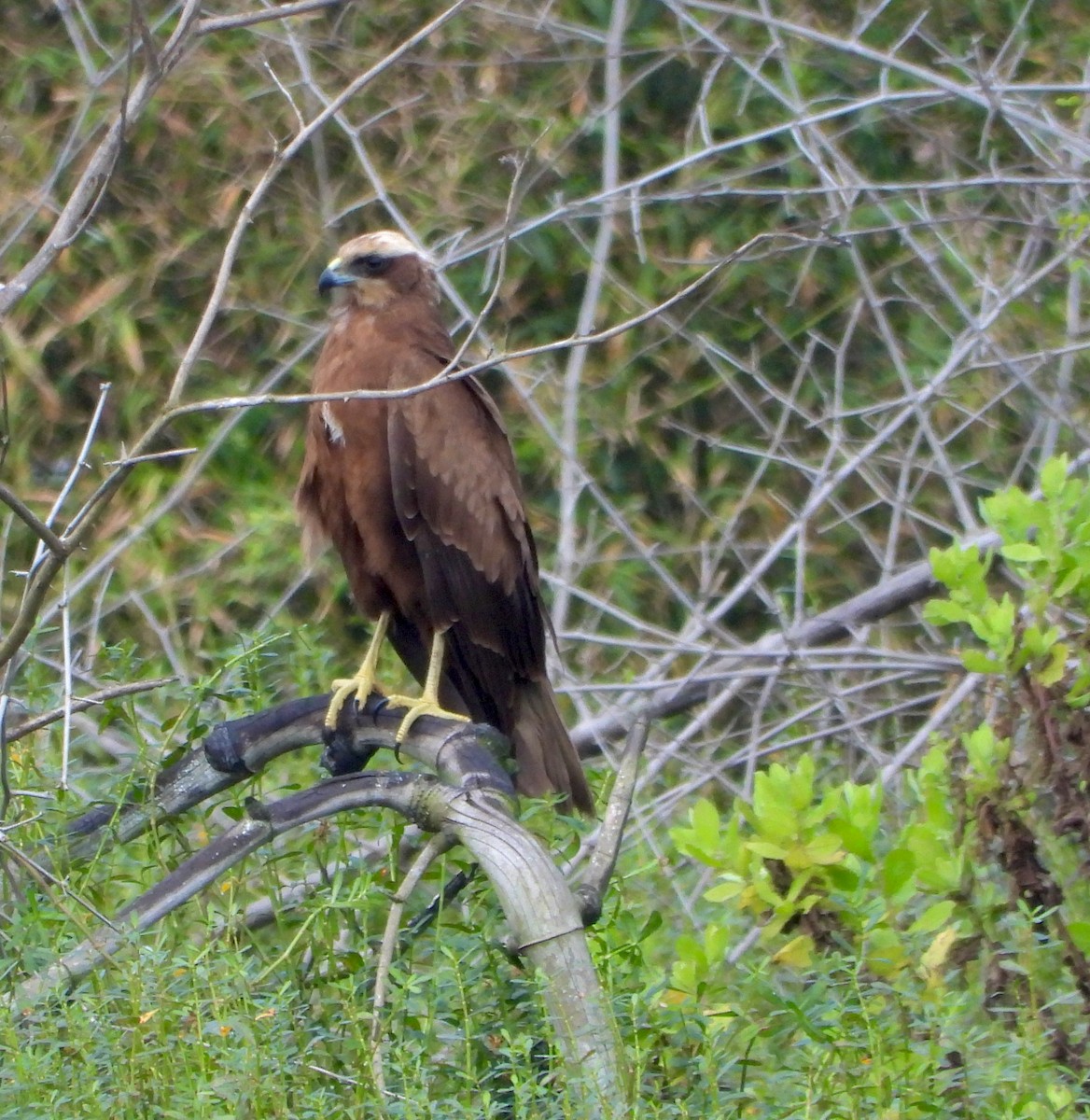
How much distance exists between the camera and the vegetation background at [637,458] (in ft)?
8.49

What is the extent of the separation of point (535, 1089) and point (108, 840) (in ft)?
3.47

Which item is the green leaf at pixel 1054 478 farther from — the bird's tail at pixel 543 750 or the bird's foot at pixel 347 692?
the bird's foot at pixel 347 692

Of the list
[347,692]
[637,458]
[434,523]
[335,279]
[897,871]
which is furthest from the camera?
[637,458]

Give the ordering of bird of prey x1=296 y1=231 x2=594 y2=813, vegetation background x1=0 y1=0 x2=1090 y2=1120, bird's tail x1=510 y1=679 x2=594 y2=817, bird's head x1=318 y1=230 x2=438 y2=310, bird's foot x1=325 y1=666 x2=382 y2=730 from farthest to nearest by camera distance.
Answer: bird's head x1=318 y1=230 x2=438 y2=310 < bird of prey x1=296 y1=231 x2=594 y2=813 < bird's tail x1=510 y1=679 x2=594 y2=817 < bird's foot x1=325 y1=666 x2=382 y2=730 < vegetation background x1=0 y1=0 x2=1090 y2=1120

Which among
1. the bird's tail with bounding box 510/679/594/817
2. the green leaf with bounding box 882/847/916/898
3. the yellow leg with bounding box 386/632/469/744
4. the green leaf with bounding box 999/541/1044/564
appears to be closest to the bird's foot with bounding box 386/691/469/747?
the yellow leg with bounding box 386/632/469/744

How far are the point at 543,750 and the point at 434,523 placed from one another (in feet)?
1.86

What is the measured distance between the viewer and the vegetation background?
2.59 m

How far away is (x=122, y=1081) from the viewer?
2170 mm

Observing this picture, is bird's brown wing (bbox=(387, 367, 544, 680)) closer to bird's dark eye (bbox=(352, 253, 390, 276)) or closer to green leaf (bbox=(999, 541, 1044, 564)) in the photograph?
bird's dark eye (bbox=(352, 253, 390, 276))

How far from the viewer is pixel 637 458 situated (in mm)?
6211

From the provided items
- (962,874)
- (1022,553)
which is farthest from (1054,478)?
(962,874)

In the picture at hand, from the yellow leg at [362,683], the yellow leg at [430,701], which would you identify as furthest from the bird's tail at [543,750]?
the yellow leg at [362,683]

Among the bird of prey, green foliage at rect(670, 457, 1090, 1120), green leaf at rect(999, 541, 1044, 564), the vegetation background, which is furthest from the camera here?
the bird of prey

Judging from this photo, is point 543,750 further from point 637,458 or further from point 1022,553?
point 637,458
